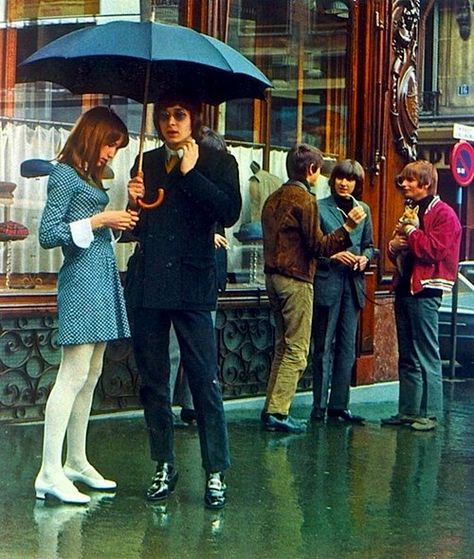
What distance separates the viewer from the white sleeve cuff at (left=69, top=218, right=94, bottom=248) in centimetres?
675

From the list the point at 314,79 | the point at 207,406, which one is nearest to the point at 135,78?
the point at 207,406

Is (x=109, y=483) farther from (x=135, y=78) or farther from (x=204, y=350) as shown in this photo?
(x=135, y=78)

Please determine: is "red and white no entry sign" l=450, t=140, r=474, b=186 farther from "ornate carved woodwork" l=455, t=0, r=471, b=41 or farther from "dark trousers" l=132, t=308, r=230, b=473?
"ornate carved woodwork" l=455, t=0, r=471, b=41

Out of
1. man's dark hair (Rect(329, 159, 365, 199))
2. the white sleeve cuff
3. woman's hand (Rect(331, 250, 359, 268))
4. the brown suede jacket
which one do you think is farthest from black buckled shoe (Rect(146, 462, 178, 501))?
man's dark hair (Rect(329, 159, 365, 199))

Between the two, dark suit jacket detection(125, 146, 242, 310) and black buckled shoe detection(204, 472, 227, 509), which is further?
black buckled shoe detection(204, 472, 227, 509)

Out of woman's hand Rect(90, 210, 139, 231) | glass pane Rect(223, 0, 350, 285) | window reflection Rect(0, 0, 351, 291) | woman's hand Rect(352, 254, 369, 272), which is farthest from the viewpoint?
glass pane Rect(223, 0, 350, 285)

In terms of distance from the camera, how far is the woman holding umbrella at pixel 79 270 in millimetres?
6840

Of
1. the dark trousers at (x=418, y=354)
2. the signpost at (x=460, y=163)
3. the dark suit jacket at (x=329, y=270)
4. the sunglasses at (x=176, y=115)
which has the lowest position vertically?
the dark trousers at (x=418, y=354)

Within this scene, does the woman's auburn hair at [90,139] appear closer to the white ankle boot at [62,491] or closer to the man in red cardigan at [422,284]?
the white ankle boot at [62,491]

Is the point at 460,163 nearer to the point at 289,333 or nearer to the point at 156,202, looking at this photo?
the point at 289,333

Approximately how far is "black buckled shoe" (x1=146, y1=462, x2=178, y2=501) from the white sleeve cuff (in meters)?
1.19

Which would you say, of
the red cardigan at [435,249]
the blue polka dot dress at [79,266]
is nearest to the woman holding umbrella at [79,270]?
the blue polka dot dress at [79,266]

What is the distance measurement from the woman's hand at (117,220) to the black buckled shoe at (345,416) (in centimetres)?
398

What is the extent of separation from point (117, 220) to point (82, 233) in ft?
0.59
